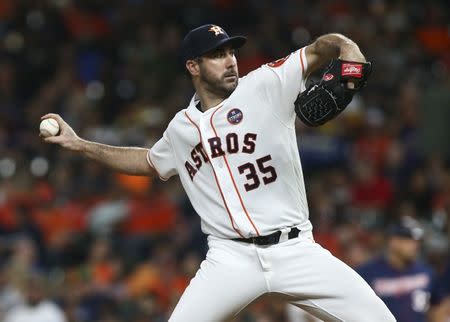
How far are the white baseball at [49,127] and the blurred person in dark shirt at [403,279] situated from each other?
2831 millimetres

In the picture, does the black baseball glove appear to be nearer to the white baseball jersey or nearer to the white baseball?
the white baseball jersey

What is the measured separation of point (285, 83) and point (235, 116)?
0.30 m

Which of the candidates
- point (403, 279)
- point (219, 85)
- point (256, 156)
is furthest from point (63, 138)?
point (403, 279)

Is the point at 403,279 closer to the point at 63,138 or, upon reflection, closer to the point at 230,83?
the point at 230,83

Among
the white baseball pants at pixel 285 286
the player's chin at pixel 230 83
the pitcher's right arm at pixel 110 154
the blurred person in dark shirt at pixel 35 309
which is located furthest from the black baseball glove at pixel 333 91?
the blurred person in dark shirt at pixel 35 309

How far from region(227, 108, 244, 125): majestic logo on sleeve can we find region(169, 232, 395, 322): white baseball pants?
0.61 meters

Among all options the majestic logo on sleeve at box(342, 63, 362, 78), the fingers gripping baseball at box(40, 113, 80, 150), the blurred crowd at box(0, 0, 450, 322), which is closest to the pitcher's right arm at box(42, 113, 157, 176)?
the fingers gripping baseball at box(40, 113, 80, 150)

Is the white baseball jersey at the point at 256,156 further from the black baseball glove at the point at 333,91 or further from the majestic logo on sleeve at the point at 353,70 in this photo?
the majestic logo on sleeve at the point at 353,70

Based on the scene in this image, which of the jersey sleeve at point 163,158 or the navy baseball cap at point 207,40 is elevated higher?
the navy baseball cap at point 207,40

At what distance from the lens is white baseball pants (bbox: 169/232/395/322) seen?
5016 millimetres

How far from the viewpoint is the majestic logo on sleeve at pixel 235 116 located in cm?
519

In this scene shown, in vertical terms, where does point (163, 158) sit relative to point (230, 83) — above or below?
below

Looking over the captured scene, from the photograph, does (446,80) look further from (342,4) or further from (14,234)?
(14,234)

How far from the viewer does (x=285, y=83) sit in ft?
16.8
